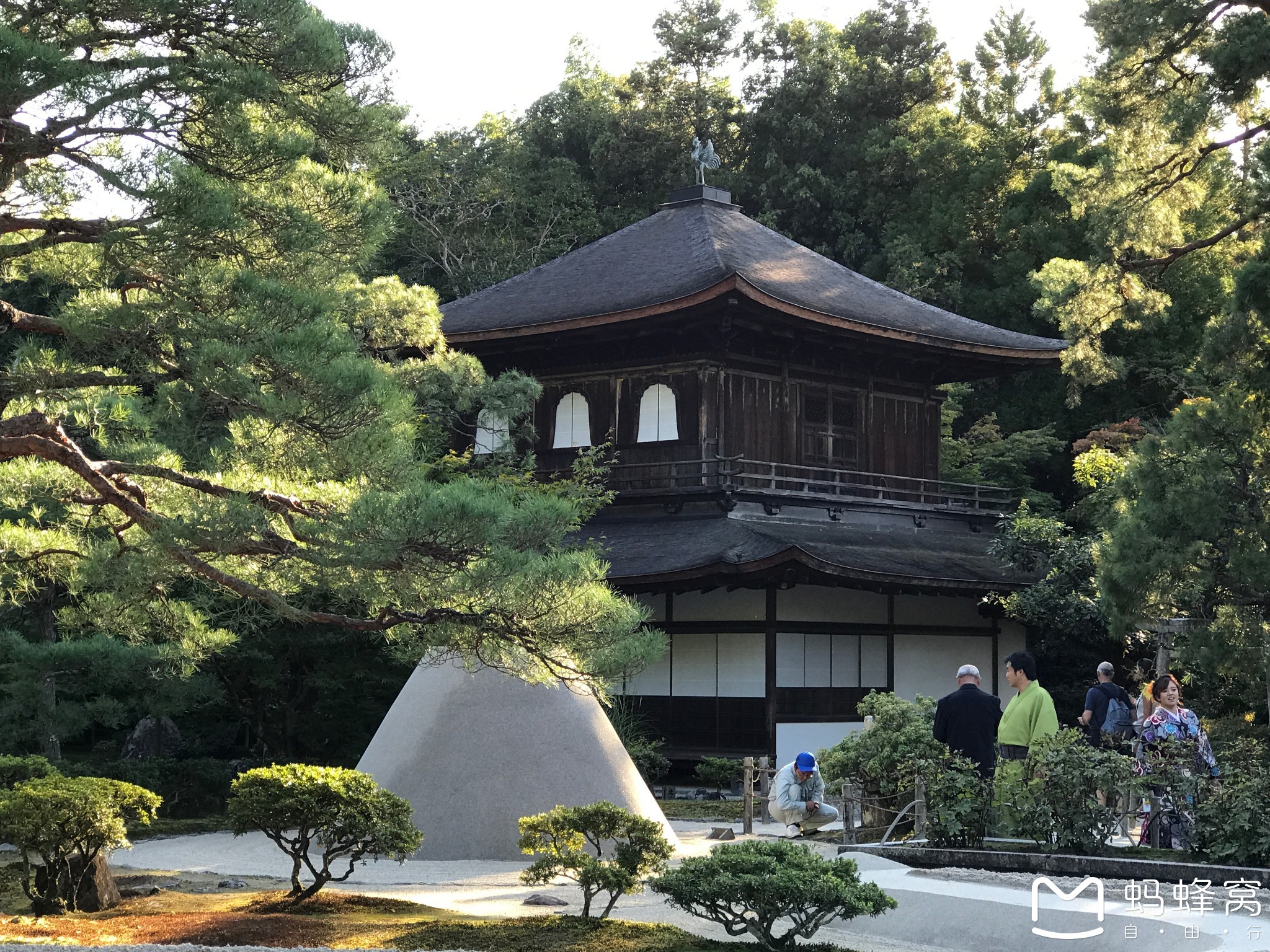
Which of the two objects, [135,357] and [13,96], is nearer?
[13,96]

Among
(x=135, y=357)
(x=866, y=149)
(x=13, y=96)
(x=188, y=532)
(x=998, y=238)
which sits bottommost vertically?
(x=188, y=532)

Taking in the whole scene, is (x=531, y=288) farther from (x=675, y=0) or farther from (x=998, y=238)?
(x=675, y=0)

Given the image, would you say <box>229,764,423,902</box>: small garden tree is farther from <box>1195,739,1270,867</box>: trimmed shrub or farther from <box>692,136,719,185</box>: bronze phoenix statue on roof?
<box>692,136,719,185</box>: bronze phoenix statue on roof

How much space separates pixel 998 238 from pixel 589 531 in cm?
1648

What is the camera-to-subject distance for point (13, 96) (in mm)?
8281

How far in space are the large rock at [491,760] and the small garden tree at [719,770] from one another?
19.0 feet

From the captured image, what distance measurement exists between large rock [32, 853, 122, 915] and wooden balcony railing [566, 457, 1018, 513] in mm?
12842

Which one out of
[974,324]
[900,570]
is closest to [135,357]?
[900,570]

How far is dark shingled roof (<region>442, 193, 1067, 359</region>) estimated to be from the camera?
73.8ft

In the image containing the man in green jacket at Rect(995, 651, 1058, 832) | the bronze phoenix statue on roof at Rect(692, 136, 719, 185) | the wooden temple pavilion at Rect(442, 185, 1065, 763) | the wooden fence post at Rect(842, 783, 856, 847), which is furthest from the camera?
the bronze phoenix statue on roof at Rect(692, 136, 719, 185)

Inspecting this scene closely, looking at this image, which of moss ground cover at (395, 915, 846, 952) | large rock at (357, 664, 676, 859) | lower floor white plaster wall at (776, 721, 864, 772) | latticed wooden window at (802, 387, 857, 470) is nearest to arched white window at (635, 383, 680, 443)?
latticed wooden window at (802, 387, 857, 470)

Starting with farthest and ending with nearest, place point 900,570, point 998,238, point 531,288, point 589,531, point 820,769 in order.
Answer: point 998,238, point 531,288, point 589,531, point 900,570, point 820,769

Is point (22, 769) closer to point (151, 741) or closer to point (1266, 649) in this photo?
point (1266, 649)

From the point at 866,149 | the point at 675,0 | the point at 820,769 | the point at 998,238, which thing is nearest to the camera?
the point at 820,769
